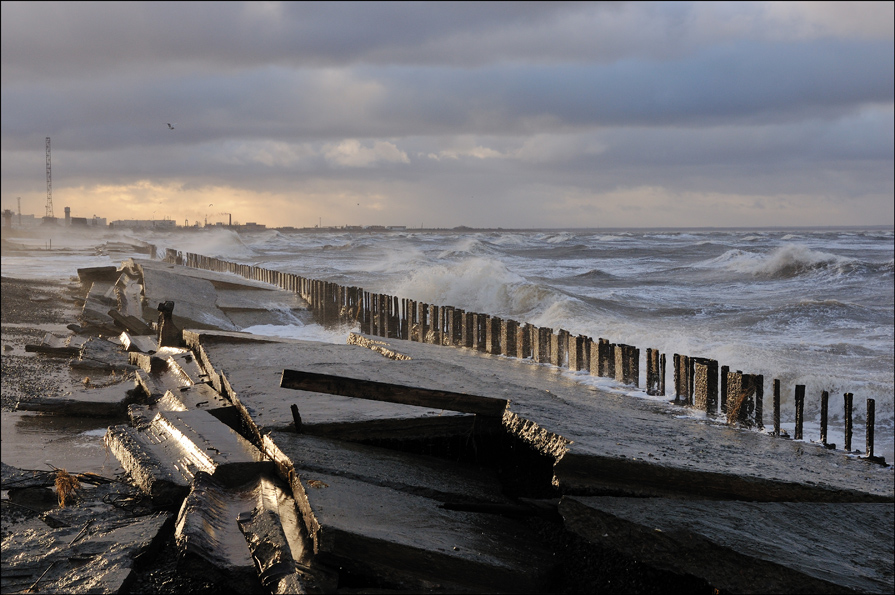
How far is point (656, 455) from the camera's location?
3.34m

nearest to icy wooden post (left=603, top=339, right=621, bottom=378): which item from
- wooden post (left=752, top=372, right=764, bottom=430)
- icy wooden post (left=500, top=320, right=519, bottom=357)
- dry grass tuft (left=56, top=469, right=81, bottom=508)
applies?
icy wooden post (left=500, top=320, right=519, bottom=357)

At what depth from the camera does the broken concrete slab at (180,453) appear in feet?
11.0

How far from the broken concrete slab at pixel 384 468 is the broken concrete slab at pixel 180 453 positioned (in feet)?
0.56

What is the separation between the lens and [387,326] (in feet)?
39.5

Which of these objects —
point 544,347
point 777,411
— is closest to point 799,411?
point 777,411

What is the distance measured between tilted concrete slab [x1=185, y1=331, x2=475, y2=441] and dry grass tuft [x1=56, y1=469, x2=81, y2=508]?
37.9 inches

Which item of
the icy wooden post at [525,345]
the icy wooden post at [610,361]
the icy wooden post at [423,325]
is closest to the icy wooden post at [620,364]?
the icy wooden post at [610,361]

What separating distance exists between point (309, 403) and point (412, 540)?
169 cm

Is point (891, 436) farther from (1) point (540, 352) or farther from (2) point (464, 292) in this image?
(2) point (464, 292)

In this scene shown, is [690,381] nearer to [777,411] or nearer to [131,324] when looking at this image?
[777,411]

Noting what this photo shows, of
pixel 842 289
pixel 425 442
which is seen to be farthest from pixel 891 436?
pixel 842 289

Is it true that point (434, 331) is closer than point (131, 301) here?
Yes

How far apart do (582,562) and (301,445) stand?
1429mm

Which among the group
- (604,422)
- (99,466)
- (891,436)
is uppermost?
(604,422)
